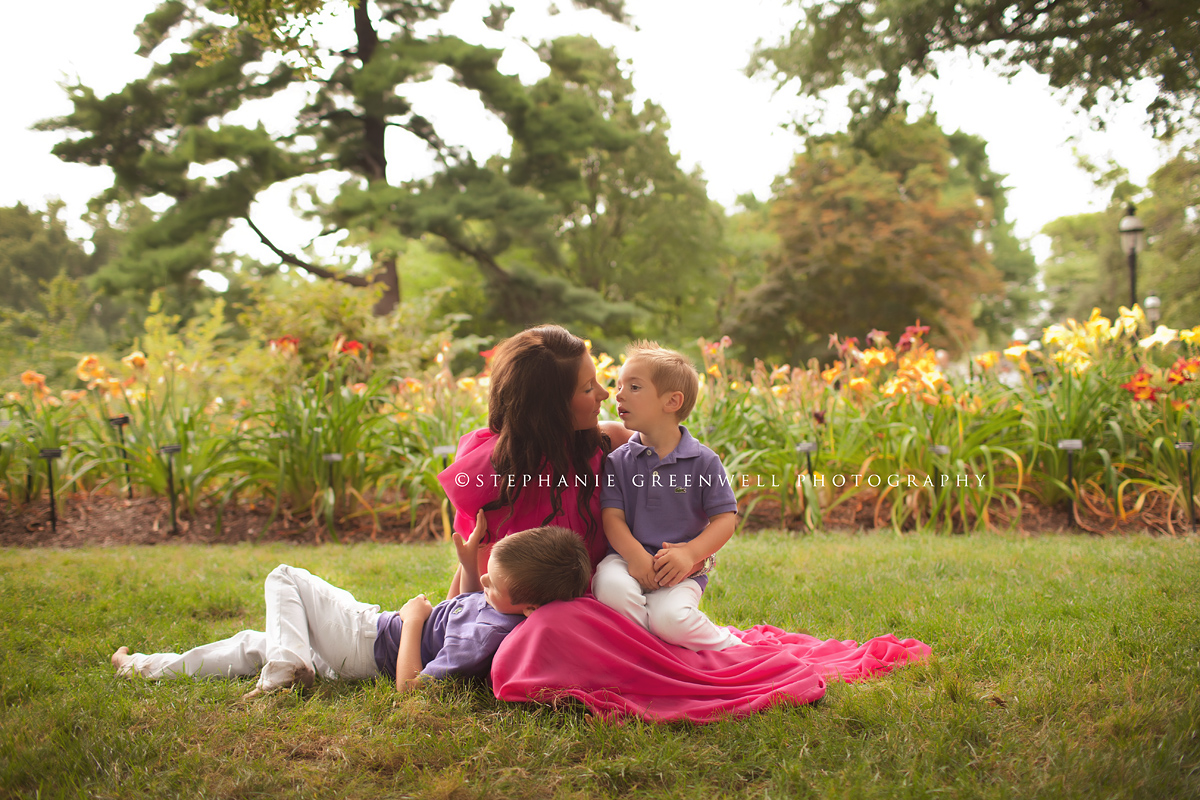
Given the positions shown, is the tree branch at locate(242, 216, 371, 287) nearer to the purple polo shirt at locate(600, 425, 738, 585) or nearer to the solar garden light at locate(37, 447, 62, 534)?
the solar garden light at locate(37, 447, 62, 534)

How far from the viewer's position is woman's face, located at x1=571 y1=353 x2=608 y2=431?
2.29 metres

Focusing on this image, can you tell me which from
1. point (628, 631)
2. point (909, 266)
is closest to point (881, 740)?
point (628, 631)

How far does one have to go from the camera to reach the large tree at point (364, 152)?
40.9 feet

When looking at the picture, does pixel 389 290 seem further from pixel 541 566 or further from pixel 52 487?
pixel 541 566

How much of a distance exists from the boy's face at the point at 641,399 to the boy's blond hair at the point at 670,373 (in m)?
0.02

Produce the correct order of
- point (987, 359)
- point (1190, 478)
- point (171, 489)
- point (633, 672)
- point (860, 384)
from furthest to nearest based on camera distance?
point (987, 359) < point (860, 384) < point (171, 489) < point (1190, 478) < point (633, 672)

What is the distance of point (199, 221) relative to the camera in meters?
12.9

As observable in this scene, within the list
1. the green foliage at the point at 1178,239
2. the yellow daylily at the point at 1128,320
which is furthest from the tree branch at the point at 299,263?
the green foliage at the point at 1178,239

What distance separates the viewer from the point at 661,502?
7.61 feet

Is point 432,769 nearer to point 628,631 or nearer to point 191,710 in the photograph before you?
point 628,631

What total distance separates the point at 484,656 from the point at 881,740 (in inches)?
44.1

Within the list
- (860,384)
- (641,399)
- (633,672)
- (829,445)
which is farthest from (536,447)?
(860,384)

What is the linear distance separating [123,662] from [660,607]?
71.6 inches

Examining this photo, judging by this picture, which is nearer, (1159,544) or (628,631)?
(628,631)
